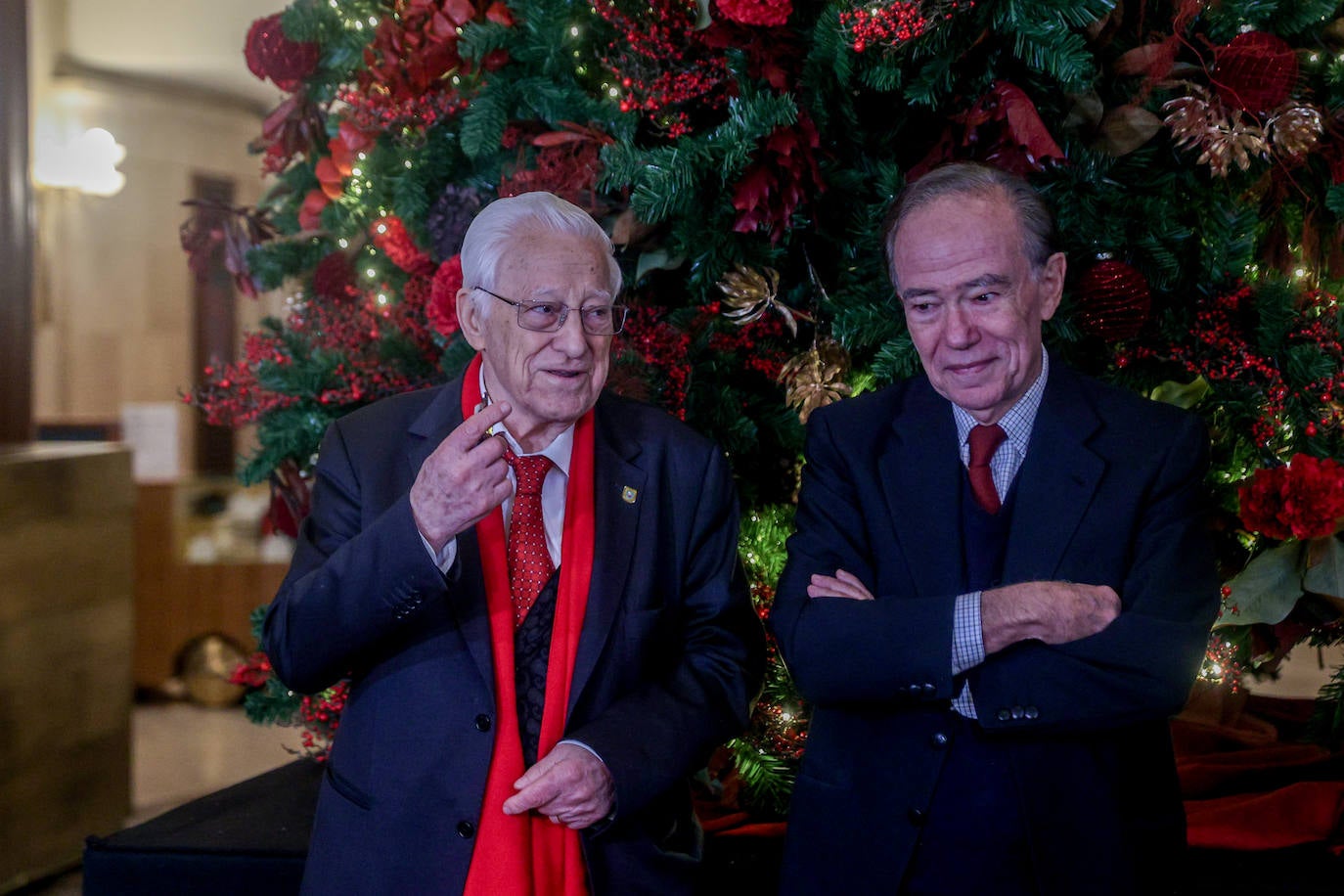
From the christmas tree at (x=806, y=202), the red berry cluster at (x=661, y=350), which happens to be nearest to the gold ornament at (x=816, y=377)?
the christmas tree at (x=806, y=202)

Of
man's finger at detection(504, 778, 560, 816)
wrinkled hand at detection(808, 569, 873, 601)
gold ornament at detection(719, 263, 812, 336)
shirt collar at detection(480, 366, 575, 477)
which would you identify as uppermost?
gold ornament at detection(719, 263, 812, 336)

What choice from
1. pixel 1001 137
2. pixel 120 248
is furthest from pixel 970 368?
pixel 120 248

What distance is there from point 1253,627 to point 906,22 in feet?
4.29

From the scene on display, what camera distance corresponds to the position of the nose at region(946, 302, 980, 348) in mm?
1739

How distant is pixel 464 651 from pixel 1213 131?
4.81ft

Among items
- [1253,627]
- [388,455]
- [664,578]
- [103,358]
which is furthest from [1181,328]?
[103,358]

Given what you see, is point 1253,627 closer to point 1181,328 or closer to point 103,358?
point 1181,328

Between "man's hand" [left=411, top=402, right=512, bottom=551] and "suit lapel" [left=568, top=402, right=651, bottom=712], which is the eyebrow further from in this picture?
"man's hand" [left=411, top=402, right=512, bottom=551]

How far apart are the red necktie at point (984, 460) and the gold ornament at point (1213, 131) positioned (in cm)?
69

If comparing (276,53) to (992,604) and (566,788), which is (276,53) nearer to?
(566,788)

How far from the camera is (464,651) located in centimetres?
175

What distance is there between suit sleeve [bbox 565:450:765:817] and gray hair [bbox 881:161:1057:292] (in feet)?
1.66

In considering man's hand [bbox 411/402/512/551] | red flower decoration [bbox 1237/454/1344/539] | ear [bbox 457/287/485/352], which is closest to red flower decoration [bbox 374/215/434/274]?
ear [bbox 457/287/485/352]

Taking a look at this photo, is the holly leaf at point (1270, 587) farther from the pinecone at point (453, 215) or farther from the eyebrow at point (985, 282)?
the pinecone at point (453, 215)
